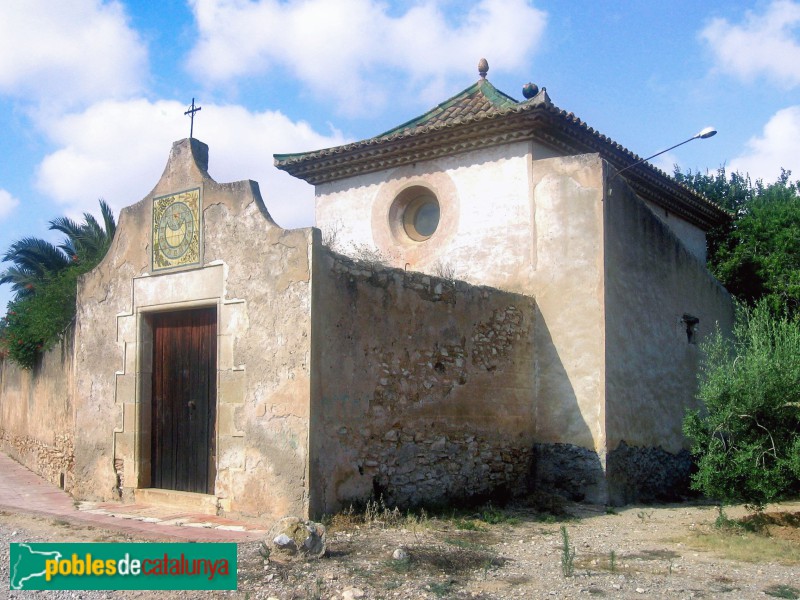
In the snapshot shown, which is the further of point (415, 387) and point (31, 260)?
point (31, 260)

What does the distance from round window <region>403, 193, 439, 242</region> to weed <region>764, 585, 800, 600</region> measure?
25.4 ft

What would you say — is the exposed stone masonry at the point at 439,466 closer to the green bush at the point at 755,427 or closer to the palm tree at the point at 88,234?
the green bush at the point at 755,427

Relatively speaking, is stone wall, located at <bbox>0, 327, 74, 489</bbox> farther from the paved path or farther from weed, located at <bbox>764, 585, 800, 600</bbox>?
weed, located at <bbox>764, 585, 800, 600</bbox>

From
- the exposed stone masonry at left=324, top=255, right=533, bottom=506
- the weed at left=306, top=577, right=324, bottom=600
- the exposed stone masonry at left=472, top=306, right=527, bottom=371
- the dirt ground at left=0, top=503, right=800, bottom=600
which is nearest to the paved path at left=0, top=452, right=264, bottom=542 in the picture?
the dirt ground at left=0, top=503, right=800, bottom=600

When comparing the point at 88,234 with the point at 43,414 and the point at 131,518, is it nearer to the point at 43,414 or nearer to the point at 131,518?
the point at 43,414

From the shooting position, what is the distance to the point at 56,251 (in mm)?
19359

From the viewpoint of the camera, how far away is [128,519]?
8.30 meters

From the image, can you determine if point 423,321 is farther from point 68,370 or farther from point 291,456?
point 68,370

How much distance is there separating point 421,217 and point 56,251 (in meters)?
10.9

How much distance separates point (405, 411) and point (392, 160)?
518 centimetres

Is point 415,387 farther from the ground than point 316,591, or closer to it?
farther from the ground

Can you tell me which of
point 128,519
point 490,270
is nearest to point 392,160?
point 490,270

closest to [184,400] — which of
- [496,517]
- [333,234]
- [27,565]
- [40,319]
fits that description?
[27,565]

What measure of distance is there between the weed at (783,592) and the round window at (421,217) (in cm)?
774
